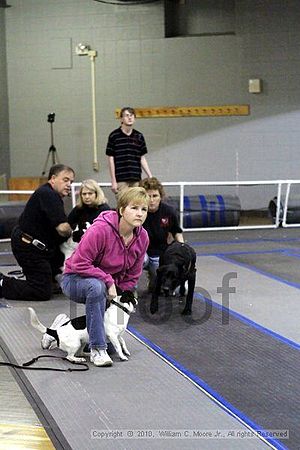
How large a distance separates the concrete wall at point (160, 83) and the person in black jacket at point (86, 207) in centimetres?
633

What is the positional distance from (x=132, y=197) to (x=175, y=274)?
1.32m

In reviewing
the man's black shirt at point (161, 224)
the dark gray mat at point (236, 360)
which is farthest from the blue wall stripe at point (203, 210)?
the dark gray mat at point (236, 360)

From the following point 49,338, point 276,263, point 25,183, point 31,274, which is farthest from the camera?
point 25,183

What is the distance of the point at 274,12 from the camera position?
12.5m

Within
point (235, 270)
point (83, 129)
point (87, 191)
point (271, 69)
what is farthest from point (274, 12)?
point (87, 191)

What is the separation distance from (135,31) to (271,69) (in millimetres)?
2178

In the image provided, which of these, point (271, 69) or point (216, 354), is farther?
point (271, 69)

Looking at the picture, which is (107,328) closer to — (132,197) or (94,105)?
(132,197)

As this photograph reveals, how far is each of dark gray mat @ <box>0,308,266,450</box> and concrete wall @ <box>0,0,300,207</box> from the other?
8.25m

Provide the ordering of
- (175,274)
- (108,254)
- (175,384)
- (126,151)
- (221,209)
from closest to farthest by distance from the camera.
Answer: (175,384) < (108,254) < (175,274) < (126,151) < (221,209)

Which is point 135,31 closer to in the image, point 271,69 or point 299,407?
point 271,69

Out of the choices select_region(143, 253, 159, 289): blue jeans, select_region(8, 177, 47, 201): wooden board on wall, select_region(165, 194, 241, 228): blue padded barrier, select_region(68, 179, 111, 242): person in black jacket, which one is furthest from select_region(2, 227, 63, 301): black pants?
select_region(8, 177, 47, 201): wooden board on wall

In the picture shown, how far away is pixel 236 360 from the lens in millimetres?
4637

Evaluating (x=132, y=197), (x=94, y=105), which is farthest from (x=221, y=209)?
(x=132, y=197)
